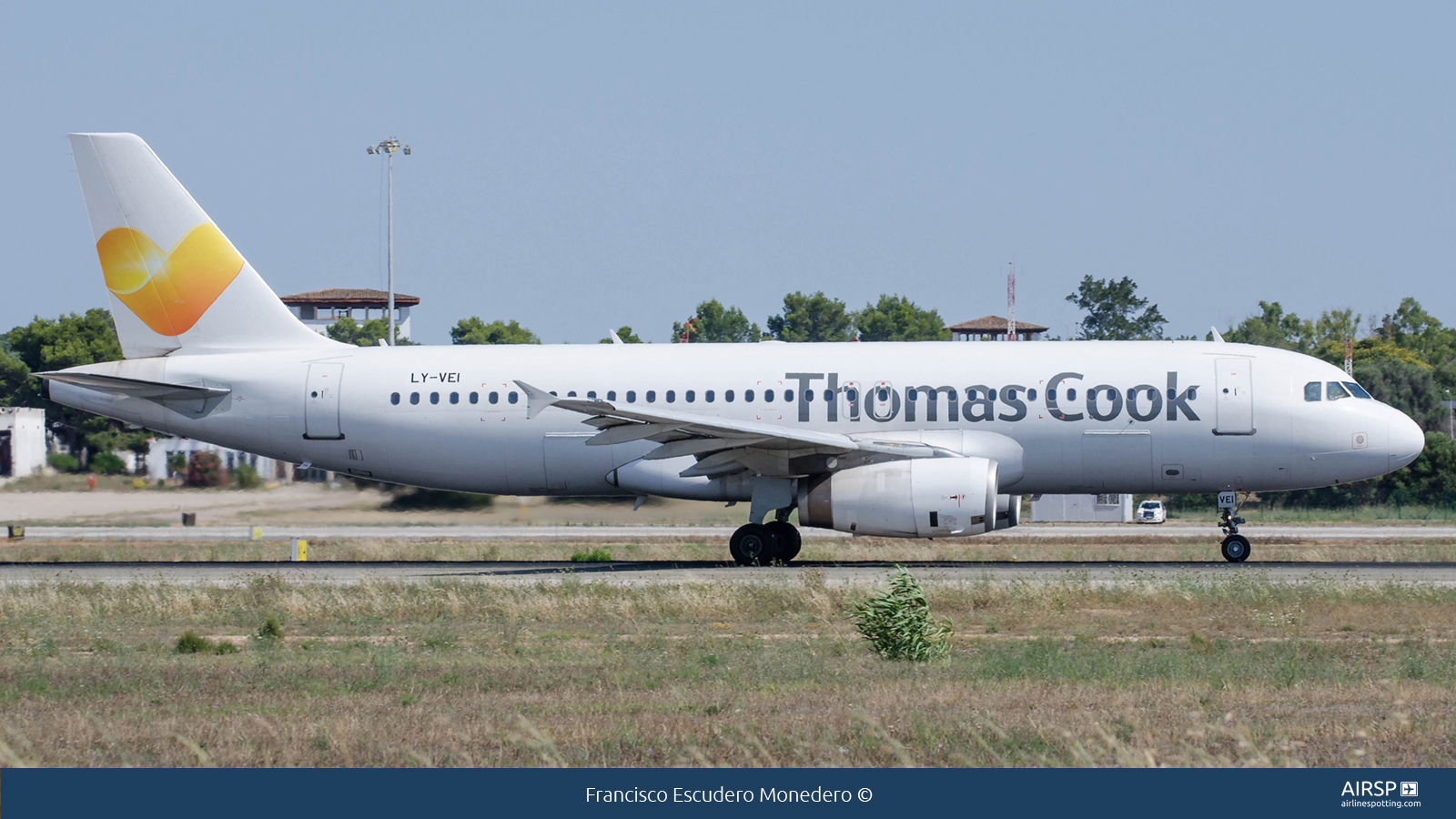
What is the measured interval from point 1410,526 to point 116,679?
44447mm

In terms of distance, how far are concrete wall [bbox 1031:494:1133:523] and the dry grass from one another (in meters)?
18.8

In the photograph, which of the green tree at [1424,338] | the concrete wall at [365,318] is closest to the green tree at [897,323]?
the green tree at [1424,338]

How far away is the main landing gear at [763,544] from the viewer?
24.8 metres

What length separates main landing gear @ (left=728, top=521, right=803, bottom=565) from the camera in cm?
2477

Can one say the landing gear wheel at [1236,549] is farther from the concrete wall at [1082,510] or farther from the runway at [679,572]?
the concrete wall at [1082,510]

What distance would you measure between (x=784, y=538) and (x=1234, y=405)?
317 inches

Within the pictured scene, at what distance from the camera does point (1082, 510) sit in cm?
6012

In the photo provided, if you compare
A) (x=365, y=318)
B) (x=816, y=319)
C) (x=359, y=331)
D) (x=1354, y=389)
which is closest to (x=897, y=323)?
(x=816, y=319)

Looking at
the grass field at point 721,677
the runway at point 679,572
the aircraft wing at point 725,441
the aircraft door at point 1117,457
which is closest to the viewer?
the grass field at point 721,677

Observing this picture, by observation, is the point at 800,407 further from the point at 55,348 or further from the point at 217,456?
the point at 55,348

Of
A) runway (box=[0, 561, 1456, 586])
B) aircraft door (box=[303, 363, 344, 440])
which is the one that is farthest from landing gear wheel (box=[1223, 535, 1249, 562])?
aircraft door (box=[303, 363, 344, 440])

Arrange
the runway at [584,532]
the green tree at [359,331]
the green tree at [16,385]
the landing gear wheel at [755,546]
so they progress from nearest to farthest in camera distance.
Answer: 1. the landing gear wheel at [755,546]
2. the runway at [584,532]
3. the green tree at [16,385]
4. the green tree at [359,331]

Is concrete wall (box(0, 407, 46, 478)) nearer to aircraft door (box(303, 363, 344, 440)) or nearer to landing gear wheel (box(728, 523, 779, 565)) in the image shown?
aircraft door (box(303, 363, 344, 440))

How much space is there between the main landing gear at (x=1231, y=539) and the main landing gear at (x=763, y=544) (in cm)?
759
